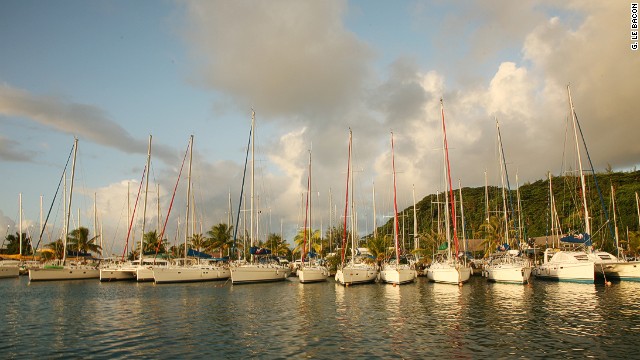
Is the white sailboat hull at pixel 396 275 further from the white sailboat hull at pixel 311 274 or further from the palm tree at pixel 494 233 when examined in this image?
the palm tree at pixel 494 233

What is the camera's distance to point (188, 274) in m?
57.1

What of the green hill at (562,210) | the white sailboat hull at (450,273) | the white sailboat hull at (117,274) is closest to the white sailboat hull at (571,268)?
the green hill at (562,210)

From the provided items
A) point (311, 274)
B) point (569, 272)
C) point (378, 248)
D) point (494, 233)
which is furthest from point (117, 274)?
point (494, 233)

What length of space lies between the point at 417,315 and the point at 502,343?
8.30 m

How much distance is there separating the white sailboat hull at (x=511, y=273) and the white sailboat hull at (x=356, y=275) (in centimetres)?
1389

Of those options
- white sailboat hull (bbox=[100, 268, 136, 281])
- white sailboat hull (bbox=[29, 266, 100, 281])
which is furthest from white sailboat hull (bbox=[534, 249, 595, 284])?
white sailboat hull (bbox=[29, 266, 100, 281])

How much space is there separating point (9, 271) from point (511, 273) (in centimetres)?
7877

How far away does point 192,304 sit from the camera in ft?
112

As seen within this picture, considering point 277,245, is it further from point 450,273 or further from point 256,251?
point 450,273

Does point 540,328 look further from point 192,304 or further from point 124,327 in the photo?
point 192,304

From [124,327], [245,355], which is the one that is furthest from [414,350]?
[124,327]

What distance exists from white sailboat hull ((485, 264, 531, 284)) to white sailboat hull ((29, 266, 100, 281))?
57.6 meters

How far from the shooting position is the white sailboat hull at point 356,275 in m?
49.4

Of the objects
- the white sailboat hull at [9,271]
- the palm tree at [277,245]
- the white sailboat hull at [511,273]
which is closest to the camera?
the white sailboat hull at [511,273]
